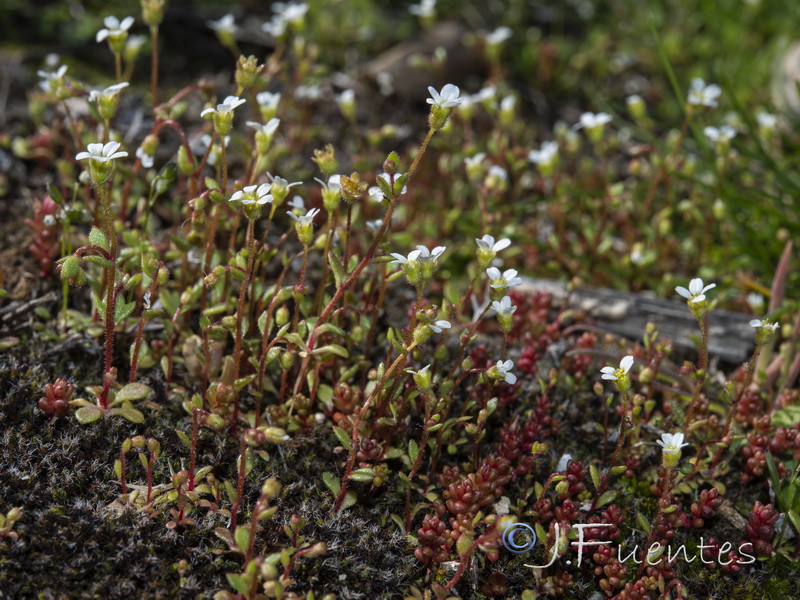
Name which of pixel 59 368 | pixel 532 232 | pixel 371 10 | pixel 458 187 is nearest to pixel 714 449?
pixel 532 232

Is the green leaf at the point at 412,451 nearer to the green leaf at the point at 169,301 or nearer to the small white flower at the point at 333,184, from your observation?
the small white flower at the point at 333,184

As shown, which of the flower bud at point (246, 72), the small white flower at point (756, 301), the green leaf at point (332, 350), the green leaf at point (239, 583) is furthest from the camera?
the small white flower at point (756, 301)

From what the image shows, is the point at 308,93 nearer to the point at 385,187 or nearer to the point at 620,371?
the point at 385,187

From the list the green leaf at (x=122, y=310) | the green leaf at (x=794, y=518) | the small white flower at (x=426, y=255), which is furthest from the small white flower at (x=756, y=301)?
the green leaf at (x=122, y=310)

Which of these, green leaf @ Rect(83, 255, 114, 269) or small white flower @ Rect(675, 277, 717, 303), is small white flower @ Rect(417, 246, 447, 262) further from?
green leaf @ Rect(83, 255, 114, 269)

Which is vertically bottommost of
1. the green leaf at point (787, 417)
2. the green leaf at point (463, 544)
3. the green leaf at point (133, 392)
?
Result: the green leaf at point (787, 417)

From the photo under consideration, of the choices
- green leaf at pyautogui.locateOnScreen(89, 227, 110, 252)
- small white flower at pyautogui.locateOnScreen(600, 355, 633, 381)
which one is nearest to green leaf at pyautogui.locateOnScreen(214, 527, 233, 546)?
green leaf at pyautogui.locateOnScreen(89, 227, 110, 252)

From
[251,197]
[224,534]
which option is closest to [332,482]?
[224,534]
